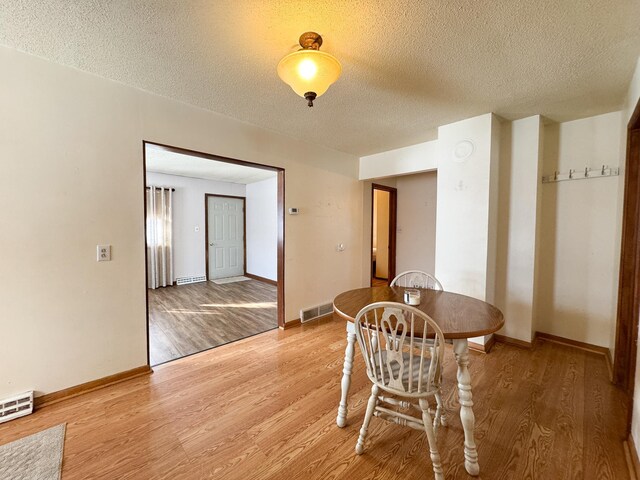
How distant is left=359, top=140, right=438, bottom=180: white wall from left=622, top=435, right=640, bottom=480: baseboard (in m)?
2.81

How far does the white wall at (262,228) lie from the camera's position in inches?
228

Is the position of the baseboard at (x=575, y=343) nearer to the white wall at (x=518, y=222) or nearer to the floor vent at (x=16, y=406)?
the white wall at (x=518, y=222)

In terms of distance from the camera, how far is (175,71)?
6.52ft

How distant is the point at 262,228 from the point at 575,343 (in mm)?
5341

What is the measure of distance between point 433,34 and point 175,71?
1.75 meters

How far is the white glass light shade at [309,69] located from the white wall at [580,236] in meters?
2.79

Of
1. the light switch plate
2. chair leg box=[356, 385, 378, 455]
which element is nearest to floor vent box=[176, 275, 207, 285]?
the light switch plate

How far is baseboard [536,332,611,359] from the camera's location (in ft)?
8.79

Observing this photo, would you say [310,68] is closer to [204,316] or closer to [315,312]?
[315,312]

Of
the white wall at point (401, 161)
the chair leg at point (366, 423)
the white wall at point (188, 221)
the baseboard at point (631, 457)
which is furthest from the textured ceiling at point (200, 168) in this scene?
the baseboard at point (631, 457)

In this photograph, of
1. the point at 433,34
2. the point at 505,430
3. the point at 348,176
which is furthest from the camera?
the point at 348,176

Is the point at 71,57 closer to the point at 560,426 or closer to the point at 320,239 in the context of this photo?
the point at 320,239

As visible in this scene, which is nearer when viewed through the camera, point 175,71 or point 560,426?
point 560,426

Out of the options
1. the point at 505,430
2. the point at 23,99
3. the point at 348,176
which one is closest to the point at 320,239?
the point at 348,176
